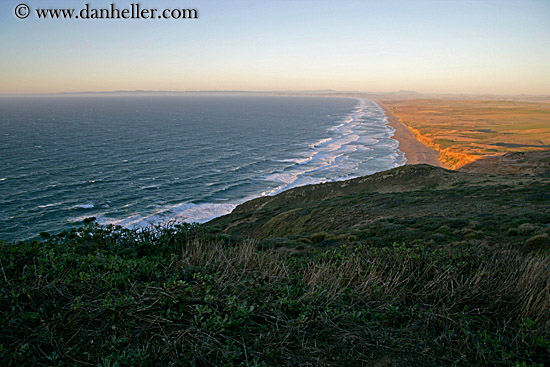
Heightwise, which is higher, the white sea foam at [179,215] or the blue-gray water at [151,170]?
the blue-gray water at [151,170]

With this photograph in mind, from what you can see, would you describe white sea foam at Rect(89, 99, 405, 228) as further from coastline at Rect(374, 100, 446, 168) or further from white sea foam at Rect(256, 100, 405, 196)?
coastline at Rect(374, 100, 446, 168)

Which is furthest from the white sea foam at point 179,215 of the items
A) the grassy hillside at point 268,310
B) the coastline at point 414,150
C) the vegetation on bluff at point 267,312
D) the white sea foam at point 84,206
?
the coastline at point 414,150

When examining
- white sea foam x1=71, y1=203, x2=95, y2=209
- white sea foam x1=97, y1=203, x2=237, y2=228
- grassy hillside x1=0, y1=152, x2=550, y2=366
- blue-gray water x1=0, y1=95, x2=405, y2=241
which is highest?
grassy hillside x1=0, y1=152, x2=550, y2=366

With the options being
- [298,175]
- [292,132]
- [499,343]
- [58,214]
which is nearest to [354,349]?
[499,343]

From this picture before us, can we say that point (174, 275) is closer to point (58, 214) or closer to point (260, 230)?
point (260, 230)

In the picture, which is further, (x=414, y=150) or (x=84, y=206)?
(x=414, y=150)

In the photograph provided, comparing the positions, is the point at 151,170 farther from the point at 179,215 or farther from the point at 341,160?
the point at 341,160

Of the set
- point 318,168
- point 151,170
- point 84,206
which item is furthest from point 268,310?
point 318,168

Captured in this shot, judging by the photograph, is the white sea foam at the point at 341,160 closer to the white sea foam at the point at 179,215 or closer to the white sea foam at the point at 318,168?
the white sea foam at the point at 318,168

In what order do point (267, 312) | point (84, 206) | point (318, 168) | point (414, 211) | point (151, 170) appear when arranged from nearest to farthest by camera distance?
point (267, 312), point (414, 211), point (84, 206), point (151, 170), point (318, 168)

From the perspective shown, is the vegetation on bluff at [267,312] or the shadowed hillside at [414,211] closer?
the vegetation on bluff at [267,312]

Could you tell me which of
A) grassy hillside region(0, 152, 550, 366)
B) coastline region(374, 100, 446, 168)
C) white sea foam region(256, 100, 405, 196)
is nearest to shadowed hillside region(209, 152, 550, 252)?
grassy hillside region(0, 152, 550, 366)
